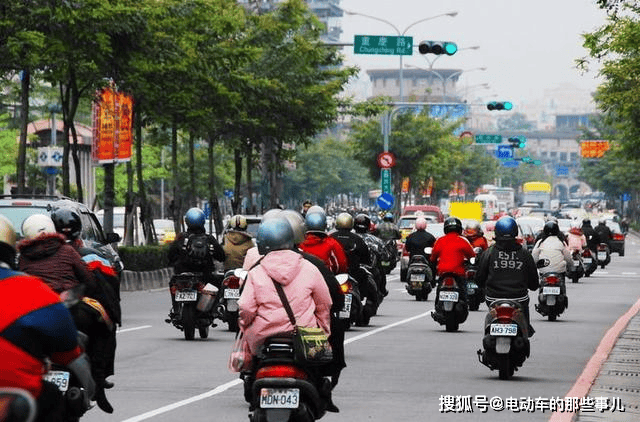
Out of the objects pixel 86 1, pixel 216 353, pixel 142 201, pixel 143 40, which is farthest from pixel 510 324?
pixel 142 201

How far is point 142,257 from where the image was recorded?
39.0m

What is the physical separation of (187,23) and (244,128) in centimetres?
1409

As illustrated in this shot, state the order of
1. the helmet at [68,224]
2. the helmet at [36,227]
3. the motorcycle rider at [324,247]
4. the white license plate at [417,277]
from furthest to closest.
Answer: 1. the white license plate at [417,277]
2. the motorcycle rider at [324,247]
3. the helmet at [68,224]
4. the helmet at [36,227]

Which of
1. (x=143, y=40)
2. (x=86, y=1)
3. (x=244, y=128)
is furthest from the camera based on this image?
(x=244, y=128)

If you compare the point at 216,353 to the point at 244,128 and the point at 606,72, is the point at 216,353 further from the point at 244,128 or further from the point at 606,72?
the point at 244,128

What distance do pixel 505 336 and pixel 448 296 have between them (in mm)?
7438

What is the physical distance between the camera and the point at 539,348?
22562 mm

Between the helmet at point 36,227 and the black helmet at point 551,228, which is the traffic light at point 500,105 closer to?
the black helmet at point 551,228

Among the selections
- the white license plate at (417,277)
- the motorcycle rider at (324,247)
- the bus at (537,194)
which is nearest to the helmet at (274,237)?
the motorcycle rider at (324,247)

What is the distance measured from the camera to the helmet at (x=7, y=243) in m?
7.07

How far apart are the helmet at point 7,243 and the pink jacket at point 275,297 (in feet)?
10.8

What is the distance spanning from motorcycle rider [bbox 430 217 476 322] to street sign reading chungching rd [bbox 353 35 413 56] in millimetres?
21572

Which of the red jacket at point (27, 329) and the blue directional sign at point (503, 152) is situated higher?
the blue directional sign at point (503, 152)

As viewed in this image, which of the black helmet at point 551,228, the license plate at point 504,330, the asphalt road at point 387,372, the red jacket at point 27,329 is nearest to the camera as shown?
the red jacket at point 27,329
